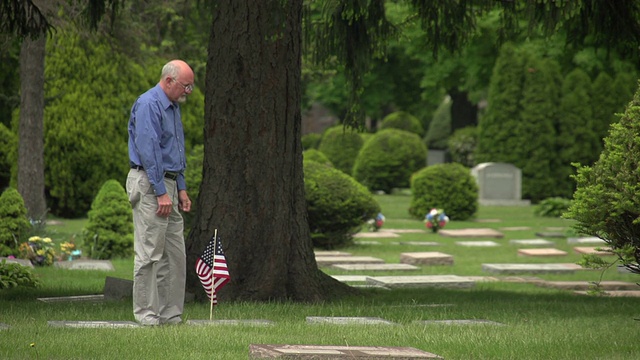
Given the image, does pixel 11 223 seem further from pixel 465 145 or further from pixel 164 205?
pixel 465 145

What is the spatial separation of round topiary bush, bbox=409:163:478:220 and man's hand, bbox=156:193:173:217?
679 inches

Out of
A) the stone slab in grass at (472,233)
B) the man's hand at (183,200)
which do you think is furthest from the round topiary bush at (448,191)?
the man's hand at (183,200)

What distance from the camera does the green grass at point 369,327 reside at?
6.30 m

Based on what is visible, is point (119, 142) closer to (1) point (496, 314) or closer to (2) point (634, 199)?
(1) point (496, 314)

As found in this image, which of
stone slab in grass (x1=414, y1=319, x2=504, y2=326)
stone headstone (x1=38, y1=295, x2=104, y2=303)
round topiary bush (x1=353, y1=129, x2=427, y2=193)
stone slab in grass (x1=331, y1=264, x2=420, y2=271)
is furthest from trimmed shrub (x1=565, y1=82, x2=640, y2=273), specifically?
round topiary bush (x1=353, y1=129, x2=427, y2=193)

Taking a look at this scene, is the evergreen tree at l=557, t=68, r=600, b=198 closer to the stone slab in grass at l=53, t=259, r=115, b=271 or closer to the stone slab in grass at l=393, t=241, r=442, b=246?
the stone slab in grass at l=393, t=241, r=442, b=246

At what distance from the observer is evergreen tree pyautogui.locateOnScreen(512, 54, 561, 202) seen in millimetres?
31188

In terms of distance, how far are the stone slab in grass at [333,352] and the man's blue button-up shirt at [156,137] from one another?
1951mm

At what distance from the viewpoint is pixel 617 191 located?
22.0 ft

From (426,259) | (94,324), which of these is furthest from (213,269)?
(426,259)

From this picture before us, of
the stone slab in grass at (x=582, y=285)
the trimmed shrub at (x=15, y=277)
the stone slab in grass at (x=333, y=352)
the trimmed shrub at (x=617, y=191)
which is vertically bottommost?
the stone slab in grass at (x=582, y=285)

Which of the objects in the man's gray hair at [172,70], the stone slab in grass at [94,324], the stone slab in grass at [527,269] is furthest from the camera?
the stone slab in grass at [527,269]

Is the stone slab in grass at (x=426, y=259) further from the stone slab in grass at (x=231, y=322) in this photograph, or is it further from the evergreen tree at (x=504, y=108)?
the evergreen tree at (x=504, y=108)

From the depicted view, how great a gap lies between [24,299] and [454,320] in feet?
13.4
